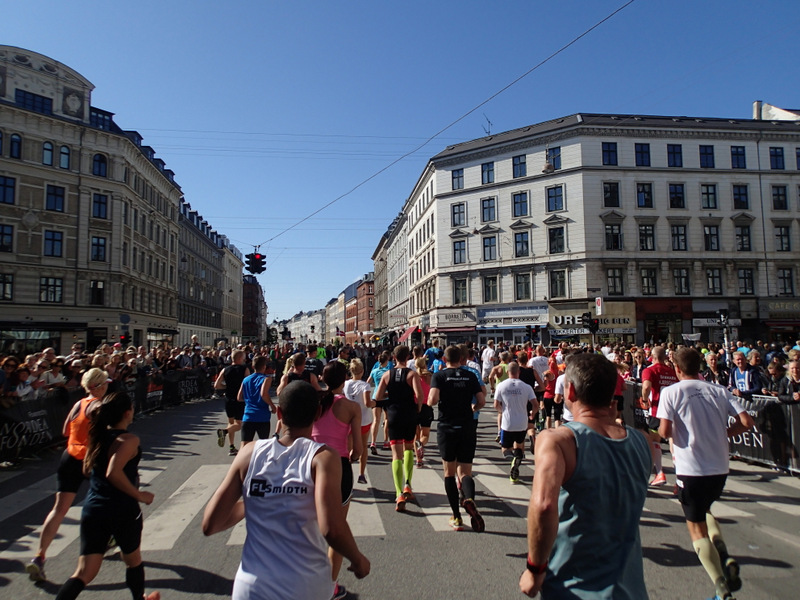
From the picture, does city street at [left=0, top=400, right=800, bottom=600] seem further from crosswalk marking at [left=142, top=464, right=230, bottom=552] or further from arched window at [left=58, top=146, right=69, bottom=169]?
arched window at [left=58, top=146, right=69, bottom=169]

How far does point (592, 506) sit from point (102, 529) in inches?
128

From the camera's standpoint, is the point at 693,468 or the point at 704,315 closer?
the point at 693,468

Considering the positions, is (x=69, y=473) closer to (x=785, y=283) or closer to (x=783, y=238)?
(x=785, y=283)

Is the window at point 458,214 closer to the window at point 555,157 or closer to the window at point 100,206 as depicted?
the window at point 555,157

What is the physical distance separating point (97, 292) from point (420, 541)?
3741cm

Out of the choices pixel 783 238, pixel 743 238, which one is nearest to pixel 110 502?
pixel 743 238

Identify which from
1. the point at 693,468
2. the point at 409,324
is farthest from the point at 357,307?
the point at 693,468

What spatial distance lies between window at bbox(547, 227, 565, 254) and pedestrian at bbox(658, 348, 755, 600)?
36.1 metres

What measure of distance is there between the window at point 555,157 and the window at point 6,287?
37.3 m

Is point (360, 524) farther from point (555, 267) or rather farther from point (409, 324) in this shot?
point (409, 324)

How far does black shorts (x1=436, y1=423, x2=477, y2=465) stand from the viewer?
18.4 ft

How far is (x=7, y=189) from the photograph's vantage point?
106 feet

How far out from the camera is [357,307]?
11725cm

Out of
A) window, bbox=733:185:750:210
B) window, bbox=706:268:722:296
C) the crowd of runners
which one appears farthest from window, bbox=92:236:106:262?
window, bbox=733:185:750:210
